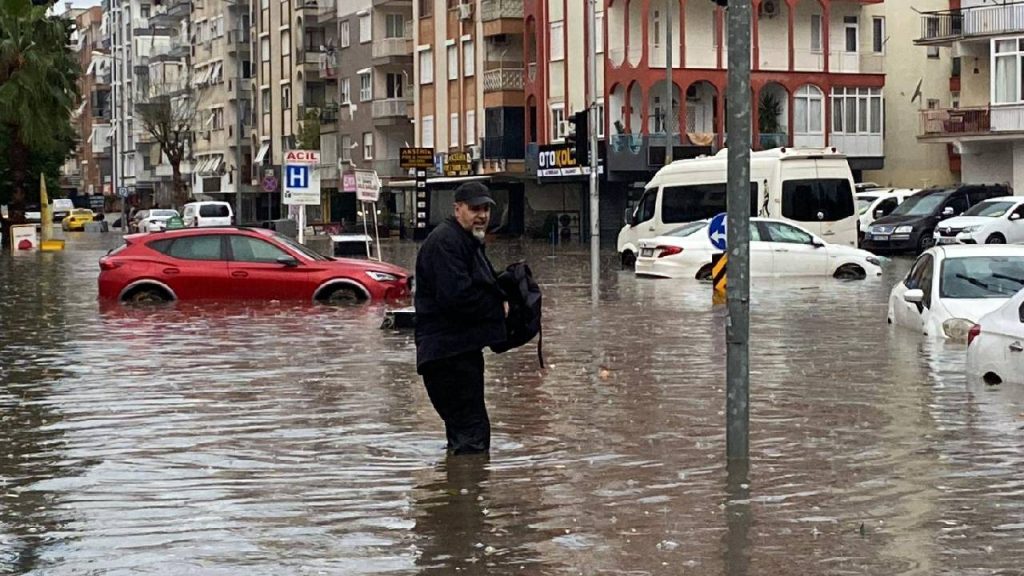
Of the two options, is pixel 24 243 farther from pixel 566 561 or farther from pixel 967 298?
pixel 566 561

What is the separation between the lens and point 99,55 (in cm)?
15950

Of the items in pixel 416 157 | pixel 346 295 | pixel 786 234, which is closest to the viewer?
pixel 346 295

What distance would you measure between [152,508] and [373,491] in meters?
1.23

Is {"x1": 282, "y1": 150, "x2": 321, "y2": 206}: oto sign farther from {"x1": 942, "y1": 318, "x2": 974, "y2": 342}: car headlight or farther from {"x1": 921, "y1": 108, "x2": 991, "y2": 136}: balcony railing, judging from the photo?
{"x1": 921, "y1": 108, "x2": 991, "y2": 136}: balcony railing

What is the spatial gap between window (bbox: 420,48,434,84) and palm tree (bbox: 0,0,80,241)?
18.6 m

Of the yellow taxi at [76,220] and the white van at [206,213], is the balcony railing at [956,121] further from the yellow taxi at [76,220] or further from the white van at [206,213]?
the yellow taxi at [76,220]

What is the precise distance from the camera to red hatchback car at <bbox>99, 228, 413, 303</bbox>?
28.1 m

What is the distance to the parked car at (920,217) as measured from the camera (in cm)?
4859

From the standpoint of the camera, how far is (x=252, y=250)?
28.4 m

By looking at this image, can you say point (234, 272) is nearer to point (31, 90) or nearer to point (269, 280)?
point (269, 280)

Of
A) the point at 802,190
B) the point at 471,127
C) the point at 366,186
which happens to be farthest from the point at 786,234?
the point at 471,127

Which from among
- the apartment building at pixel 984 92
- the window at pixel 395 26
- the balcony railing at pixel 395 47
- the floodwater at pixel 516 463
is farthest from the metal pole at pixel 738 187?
the window at pixel 395 26

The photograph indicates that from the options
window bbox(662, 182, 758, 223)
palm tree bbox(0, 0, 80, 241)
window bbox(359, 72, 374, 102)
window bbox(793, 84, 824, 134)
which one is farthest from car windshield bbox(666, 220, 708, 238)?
window bbox(359, 72, 374, 102)

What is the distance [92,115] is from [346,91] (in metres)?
73.5
